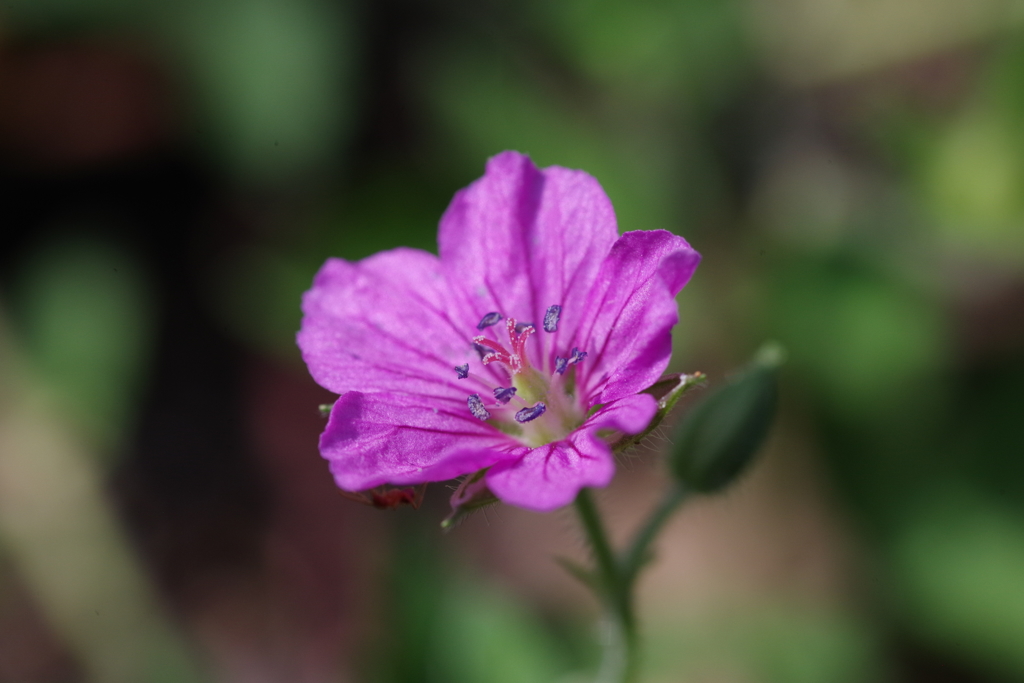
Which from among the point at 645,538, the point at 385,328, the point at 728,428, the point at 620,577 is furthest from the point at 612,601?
the point at 385,328

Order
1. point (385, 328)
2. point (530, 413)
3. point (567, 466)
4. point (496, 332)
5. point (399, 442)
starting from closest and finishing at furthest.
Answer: point (567, 466)
point (399, 442)
point (530, 413)
point (385, 328)
point (496, 332)

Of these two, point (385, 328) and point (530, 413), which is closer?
point (530, 413)

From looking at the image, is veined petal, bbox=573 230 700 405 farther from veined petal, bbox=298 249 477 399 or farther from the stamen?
veined petal, bbox=298 249 477 399

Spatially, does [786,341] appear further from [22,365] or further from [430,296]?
[22,365]

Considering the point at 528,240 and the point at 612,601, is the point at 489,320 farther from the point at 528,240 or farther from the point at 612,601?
the point at 612,601

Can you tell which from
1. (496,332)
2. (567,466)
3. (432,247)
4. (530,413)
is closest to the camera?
(567,466)

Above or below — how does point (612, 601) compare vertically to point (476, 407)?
below

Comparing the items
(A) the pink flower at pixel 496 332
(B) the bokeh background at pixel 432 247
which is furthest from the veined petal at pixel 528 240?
(B) the bokeh background at pixel 432 247
